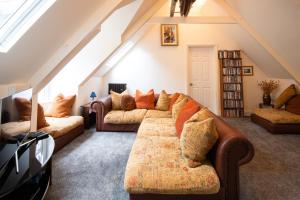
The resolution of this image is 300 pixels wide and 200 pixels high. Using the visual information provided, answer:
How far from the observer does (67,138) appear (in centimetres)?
334

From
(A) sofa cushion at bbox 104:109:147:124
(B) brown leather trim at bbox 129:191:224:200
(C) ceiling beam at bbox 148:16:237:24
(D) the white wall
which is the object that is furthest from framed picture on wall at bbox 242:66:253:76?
(B) brown leather trim at bbox 129:191:224:200

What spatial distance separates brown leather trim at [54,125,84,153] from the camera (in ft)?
9.94

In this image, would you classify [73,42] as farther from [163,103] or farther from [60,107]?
[163,103]

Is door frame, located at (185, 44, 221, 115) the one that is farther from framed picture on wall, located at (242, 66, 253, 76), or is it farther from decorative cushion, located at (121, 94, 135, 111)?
decorative cushion, located at (121, 94, 135, 111)

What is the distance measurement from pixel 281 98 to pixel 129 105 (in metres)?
3.66

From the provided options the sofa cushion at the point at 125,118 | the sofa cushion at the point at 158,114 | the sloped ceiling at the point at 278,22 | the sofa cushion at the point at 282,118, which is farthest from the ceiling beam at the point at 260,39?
the sofa cushion at the point at 125,118

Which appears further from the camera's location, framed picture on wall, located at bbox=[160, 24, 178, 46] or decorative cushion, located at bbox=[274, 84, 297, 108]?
framed picture on wall, located at bbox=[160, 24, 178, 46]

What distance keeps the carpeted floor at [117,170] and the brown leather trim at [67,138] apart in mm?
81

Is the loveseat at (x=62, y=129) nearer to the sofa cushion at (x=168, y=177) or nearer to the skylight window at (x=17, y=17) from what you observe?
the skylight window at (x=17, y=17)

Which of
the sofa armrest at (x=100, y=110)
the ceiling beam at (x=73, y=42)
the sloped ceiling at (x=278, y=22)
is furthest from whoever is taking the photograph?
the sofa armrest at (x=100, y=110)

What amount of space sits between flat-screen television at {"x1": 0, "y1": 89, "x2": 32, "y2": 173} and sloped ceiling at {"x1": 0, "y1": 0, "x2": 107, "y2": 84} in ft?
1.67

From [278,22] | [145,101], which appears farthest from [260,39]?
[145,101]

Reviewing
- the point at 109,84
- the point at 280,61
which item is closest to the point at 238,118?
the point at 280,61

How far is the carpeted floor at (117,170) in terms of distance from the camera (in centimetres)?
197
